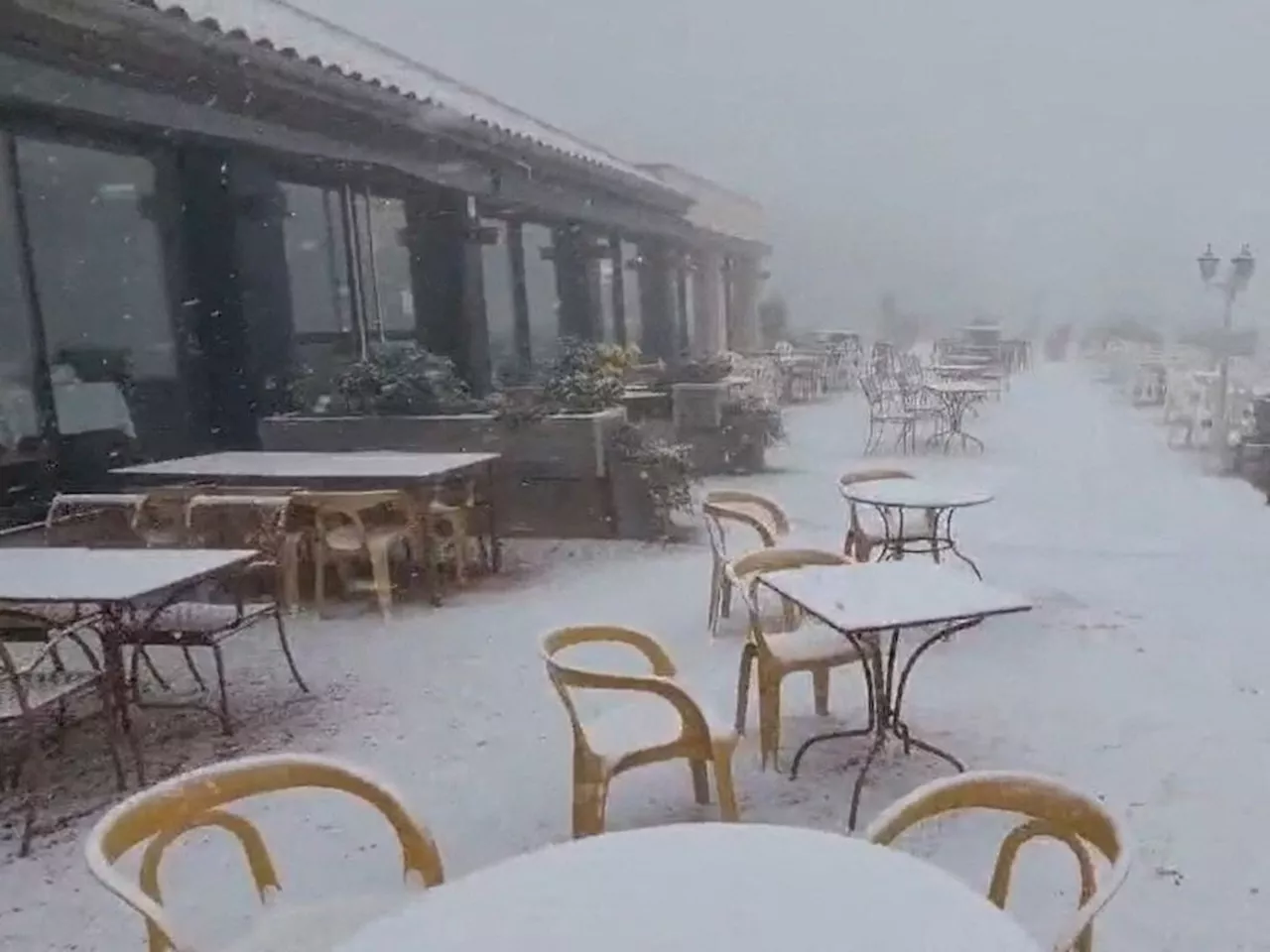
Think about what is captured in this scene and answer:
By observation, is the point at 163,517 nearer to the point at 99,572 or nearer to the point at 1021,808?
the point at 99,572

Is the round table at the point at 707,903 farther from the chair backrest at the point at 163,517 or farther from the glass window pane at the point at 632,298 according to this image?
the glass window pane at the point at 632,298

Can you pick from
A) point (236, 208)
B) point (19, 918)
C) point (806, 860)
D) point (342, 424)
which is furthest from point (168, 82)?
point (806, 860)

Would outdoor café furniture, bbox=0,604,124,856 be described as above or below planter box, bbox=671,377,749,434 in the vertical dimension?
below

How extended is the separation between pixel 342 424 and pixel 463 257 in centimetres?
163

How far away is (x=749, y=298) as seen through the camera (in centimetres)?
1065

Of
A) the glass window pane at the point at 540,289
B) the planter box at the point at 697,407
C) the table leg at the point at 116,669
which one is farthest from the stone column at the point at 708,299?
the table leg at the point at 116,669

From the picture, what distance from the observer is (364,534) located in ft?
13.4

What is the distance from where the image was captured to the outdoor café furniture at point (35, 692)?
2.35 metres

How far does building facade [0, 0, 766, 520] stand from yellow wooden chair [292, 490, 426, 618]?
1.36m

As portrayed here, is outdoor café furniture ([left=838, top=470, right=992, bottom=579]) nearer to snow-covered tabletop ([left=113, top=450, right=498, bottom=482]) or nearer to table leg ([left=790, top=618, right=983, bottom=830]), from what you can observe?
table leg ([left=790, top=618, right=983, bottom=830])

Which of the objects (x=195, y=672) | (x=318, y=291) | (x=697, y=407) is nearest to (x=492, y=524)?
(x=195, y=672)

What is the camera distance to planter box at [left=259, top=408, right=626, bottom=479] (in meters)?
5.11

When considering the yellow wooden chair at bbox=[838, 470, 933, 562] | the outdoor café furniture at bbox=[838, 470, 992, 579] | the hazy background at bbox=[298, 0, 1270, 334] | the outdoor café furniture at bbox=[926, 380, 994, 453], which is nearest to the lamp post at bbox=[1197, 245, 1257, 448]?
the hazy background at bbox=[298, 0, 1270, 334]

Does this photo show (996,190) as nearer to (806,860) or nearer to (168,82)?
(168,82)
